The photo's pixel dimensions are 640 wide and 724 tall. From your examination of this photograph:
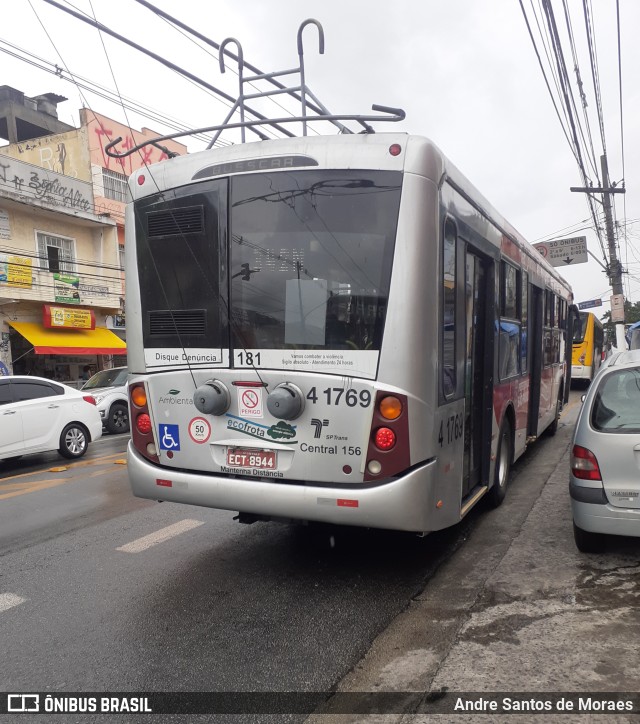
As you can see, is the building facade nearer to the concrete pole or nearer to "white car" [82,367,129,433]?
"white car" [82,367,129,433]

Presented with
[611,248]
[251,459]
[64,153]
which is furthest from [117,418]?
[611,248]

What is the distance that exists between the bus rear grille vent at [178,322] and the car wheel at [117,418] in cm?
1048

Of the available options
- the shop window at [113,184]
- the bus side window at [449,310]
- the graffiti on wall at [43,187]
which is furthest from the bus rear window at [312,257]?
the shop window at [113,184]

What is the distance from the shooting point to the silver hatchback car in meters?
4.20

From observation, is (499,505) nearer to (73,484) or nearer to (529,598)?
(529,598)

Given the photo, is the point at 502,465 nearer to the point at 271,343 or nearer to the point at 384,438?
the point at 384,438

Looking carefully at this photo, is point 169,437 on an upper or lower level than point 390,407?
lower

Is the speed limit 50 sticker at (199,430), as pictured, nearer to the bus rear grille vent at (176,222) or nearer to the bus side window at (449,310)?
the bus rear grille vent at (176,222)

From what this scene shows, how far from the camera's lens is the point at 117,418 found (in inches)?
566

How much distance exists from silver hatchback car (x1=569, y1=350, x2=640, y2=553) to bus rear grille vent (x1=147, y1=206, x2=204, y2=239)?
3.27m

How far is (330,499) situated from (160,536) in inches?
97.8

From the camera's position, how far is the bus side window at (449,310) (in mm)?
4090

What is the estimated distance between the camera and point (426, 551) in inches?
197

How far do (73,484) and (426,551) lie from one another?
540 centimetres
